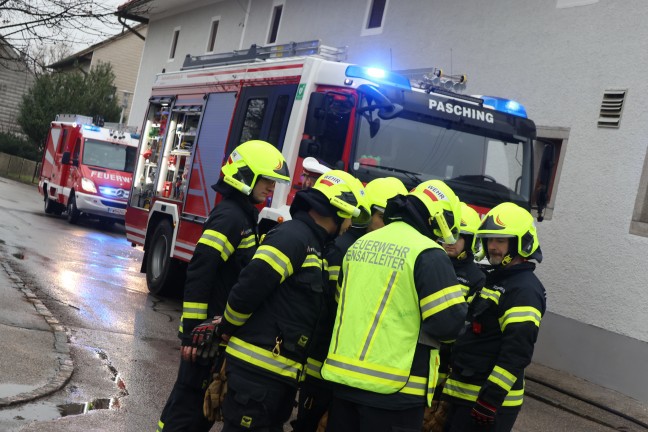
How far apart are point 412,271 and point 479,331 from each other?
1.29m

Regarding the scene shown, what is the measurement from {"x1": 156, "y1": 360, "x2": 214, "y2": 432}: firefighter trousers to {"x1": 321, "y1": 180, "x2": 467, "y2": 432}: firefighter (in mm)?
1036

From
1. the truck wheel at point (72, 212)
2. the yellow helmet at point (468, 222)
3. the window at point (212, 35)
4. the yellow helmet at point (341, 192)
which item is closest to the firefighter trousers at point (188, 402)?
the yellow helmet at point (341, 192)

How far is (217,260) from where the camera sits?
5.05 meters

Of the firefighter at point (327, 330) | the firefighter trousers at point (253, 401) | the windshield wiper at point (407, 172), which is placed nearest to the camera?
the firefighter trousers at point (253, 401)

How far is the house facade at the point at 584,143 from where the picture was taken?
1206cm

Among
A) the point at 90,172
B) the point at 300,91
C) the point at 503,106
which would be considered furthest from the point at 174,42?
the point at 503,106

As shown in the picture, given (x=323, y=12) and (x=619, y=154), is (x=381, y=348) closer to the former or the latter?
(x=619, y=154)

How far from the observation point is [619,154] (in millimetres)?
12523

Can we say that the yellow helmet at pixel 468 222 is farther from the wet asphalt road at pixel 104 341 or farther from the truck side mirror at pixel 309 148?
the truck side mirror at pixel 309 148

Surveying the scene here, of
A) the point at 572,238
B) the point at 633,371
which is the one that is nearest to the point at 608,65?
the point at 572,238

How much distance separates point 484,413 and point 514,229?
1049 mm

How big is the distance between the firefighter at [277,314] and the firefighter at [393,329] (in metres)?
0.34

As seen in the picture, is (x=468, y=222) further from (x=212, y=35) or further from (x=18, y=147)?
(x=18, y=147)

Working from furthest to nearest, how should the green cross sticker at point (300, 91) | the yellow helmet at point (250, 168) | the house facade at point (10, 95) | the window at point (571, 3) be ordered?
the house facade at point (10, 95)
the window at point (571, 3)
the green cross sticker at point (300, 91)
the yellow helmet at point (250, 168)
